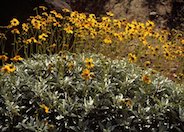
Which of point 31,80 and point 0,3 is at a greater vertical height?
point 0,3

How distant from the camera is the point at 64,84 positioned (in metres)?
3.98

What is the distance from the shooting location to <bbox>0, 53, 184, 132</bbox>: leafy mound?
3.68m

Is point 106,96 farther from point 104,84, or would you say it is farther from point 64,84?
point 64,84

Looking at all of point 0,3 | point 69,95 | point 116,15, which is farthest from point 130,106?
point 116,15

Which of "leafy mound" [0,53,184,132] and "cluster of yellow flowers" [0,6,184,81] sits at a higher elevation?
"cluster of yellow flowers" [0,6,184,81]

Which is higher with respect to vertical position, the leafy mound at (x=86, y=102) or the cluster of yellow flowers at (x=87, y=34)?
the cluster of yellow flowers at (x=87, y=34)

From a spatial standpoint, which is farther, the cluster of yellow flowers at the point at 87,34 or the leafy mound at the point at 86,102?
the cluster of yellow flowers at the point at 87,34

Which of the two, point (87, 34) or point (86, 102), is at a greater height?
point (87, 34)

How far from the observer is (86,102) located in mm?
3729

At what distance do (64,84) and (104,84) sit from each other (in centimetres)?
40

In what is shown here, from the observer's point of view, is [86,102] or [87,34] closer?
[86,102]

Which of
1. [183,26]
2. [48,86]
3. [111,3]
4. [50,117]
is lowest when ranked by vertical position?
[50,117]

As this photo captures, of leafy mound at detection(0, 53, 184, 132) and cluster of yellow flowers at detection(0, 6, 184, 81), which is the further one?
cluster of yellow flowers at detection(0, 6, 184, 81)

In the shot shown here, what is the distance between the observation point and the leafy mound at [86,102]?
12.1 ft
